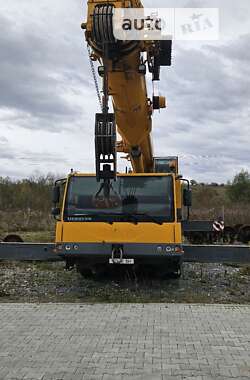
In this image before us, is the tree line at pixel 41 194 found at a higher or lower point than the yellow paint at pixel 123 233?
higher

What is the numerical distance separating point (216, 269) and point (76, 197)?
505cm

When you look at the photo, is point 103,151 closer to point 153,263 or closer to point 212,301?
point 153,263

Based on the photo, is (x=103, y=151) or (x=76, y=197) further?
(x=76, y=197)

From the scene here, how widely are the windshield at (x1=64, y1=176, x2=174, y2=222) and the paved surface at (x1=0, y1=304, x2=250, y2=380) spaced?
2223 millimetres

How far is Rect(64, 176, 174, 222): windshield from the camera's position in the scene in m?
9.56

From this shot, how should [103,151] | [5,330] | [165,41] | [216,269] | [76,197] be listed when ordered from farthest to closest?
1. [216,269]
2. [76,197]
3. [165,41]
4. [103,151]
5. [5,330]

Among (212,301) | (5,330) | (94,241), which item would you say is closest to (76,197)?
(94,241)

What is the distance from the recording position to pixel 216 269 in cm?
1303

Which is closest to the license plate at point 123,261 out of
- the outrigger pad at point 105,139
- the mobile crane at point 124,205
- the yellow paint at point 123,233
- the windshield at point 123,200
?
the mobile crane at point 124,205

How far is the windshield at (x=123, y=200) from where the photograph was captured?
9.56 metres

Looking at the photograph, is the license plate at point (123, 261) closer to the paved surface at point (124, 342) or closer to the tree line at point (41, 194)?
the paved surface at point (124, 342)

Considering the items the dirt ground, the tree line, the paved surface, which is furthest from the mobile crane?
the tree line

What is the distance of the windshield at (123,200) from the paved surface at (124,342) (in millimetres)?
2223

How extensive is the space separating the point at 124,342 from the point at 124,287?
4317 mm
